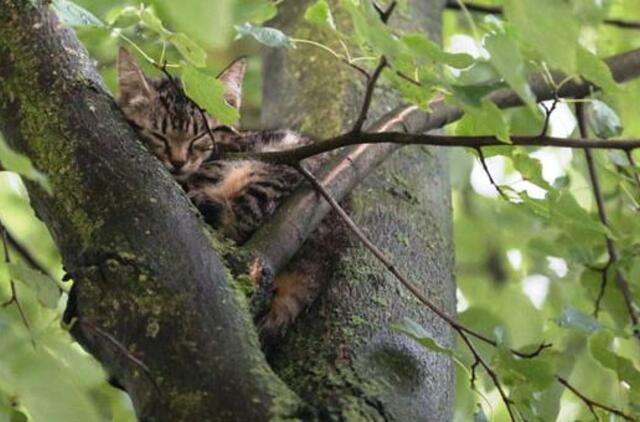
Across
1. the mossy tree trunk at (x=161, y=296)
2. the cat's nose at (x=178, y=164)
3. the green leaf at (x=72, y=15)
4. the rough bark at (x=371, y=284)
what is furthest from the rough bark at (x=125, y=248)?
the cat's nose at (x=178, y=164)

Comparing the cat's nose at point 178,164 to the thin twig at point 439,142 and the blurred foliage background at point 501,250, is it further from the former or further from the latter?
the thin twig at point 439,142

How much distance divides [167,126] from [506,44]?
6.87 feet

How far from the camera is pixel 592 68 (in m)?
1.66

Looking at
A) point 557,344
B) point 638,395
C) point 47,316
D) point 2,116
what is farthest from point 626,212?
point 2,116

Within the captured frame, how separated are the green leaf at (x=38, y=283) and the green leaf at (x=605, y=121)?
3.92ft

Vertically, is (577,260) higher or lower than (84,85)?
lower

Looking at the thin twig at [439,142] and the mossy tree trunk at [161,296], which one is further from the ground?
the thin twig at [439,142]

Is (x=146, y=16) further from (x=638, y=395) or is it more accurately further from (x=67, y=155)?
(x=638, y=395)

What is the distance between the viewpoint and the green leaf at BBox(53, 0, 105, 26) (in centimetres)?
185

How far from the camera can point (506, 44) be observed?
1407mm

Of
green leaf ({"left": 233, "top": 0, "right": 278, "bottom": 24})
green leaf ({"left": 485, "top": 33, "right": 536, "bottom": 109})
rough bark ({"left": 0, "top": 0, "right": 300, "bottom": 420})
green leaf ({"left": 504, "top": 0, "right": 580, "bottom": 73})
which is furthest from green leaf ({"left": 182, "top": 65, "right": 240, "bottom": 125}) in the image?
green leaf ({"left": 504, "top": 0, "right": 580, "bottom": 73})

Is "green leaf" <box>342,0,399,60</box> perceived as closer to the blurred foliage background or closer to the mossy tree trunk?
the blurred foliage background

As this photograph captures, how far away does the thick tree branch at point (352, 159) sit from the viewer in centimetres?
202

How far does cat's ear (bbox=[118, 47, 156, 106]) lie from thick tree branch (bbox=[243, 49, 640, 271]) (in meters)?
1.01
